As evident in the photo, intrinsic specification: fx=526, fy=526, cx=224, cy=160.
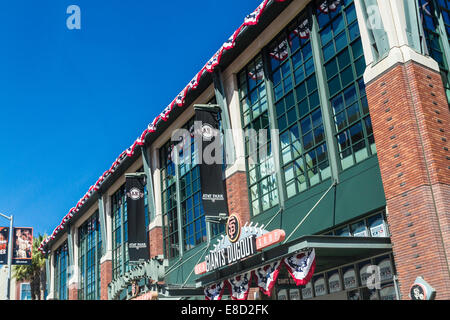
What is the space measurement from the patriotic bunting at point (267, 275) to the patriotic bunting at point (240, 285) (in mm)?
678

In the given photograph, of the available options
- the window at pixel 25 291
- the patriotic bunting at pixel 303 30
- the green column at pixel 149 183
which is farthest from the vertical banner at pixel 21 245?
the window at pixel 25 291

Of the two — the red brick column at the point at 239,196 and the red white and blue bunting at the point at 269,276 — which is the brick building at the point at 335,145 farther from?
the red white and blue bunting at the point at 269,276

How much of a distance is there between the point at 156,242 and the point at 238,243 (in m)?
14.3

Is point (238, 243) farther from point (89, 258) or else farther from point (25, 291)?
point (25, 291)

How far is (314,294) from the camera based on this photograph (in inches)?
809

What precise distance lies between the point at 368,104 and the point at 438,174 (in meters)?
3.62

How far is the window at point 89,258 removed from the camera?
44.5m

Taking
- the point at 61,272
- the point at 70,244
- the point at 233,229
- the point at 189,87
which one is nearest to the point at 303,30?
the point at 189,87

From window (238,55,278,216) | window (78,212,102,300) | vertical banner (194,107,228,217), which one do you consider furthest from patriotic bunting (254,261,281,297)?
window (78,212,102,300)

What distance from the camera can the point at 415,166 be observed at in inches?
622

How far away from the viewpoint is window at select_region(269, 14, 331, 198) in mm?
20688

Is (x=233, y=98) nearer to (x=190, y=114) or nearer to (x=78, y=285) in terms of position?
(x=190, y=114)

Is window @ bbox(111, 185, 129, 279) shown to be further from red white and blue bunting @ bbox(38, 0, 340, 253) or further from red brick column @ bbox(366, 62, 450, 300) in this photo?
red brick column @ bbox(366, 62, 450, 300)

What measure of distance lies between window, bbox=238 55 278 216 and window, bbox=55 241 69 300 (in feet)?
112
